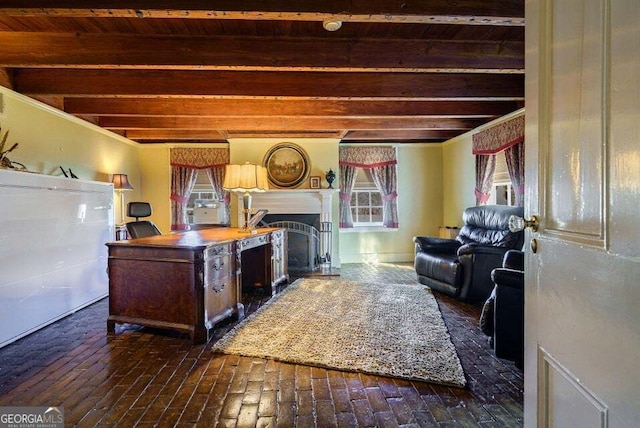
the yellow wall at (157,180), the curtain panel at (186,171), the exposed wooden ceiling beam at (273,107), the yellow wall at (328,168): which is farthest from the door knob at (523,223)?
the yellow wall at (157,180)

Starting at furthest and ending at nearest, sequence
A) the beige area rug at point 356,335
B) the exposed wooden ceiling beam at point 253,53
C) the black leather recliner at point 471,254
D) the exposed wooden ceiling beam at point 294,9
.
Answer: the black leather recliner at point 471,254, the exposed wooden ceiling beam at point 253,53, the beige area rug at point 356,335, the exposed wooden ceiling beam at point 294,9

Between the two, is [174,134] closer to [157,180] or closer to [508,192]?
[157,180]

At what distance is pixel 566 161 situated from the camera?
0.85 m

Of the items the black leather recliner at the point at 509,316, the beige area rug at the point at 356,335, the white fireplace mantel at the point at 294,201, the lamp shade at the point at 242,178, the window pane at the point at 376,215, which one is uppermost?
the lamp shade at the point at 242,178

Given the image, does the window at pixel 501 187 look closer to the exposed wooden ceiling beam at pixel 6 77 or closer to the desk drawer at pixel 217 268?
the desk drawer at pixel 217 268

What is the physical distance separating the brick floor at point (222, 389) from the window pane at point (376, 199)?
3.97m

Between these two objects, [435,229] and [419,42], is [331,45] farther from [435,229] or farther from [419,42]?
[435,229]

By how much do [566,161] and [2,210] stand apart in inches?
137

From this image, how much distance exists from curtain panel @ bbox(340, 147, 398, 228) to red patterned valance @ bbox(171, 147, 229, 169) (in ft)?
7.24

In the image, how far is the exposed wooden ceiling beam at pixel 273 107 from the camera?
4195mm

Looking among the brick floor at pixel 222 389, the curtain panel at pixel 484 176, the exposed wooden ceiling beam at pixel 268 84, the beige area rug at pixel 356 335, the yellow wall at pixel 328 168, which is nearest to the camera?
the brick floor at pixel 222 389

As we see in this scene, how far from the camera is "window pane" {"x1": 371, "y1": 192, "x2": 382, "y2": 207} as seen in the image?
649cm

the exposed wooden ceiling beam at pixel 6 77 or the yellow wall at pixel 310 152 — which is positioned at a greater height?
the exposed wooden ceiling beam at pixel 6 77

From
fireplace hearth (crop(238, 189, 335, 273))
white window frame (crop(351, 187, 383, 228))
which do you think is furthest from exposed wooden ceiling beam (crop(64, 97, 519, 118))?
white window frame (crop(351, 187, 383, 228))
